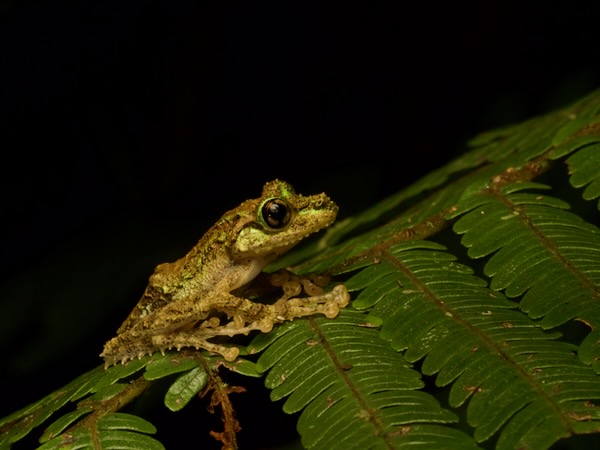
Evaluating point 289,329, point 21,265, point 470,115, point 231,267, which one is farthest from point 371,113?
point 289,329

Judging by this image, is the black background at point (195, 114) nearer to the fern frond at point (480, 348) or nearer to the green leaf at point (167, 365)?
the green leaf at point (167, 365)

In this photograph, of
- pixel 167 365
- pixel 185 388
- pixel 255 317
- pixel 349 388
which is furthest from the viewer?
pixel 255 317

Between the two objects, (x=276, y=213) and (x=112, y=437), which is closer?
(x=112, y=437)

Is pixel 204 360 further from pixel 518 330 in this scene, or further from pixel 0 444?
pixel 518 330

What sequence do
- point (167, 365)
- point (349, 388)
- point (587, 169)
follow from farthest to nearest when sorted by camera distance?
point (587, 169)
point (167, 365)
point (349, 388)

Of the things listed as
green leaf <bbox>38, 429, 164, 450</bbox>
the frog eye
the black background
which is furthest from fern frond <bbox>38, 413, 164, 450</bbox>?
the black background

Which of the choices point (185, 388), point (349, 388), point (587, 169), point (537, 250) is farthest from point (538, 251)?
point (185, 388)

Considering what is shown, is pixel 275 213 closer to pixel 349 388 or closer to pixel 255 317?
pixel 255 317

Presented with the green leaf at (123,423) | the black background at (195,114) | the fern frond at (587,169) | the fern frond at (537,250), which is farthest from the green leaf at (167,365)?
the black background at (195,114)
